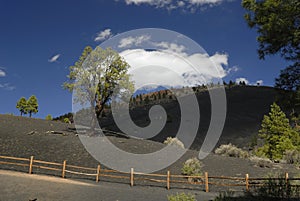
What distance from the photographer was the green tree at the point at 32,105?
9703 cm

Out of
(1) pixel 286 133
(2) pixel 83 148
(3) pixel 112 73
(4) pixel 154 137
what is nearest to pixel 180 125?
(4) pixel 154 137

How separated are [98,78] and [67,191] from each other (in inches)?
895

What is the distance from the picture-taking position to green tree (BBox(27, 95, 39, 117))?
9703cm

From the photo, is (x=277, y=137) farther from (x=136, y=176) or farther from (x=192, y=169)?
(x=136, y=176)

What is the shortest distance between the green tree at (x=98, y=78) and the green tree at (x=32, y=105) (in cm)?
6247

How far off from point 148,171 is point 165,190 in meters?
5.42

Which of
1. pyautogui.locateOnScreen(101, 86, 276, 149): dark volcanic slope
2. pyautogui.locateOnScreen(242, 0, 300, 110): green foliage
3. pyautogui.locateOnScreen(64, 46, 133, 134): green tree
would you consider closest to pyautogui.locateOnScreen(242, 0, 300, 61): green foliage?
pyautogui.locateOnScreen(242, 0, 300, 110): green foliage

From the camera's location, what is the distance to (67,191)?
18.7 metres

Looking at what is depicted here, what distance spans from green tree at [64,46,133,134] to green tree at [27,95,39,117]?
62.5 meters

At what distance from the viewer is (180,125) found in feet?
289

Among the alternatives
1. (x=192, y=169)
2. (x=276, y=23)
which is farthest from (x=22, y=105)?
(x=276, y=23)

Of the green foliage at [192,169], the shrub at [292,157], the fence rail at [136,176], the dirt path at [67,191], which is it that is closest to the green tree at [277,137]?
the shrub at [292,157]

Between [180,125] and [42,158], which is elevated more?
[180,125]

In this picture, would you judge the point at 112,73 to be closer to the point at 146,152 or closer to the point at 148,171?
the point at 146,152
